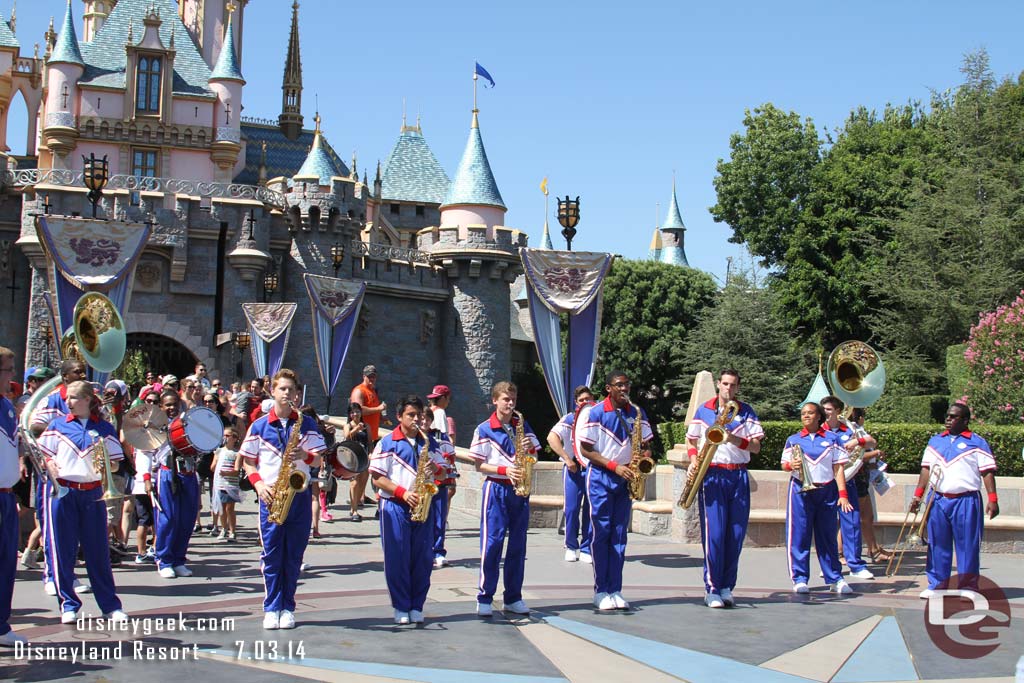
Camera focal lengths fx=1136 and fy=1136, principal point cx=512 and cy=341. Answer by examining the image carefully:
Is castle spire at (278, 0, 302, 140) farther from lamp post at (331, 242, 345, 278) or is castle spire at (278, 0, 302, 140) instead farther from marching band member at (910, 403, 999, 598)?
marching band member at (910, 403, 999, 598)

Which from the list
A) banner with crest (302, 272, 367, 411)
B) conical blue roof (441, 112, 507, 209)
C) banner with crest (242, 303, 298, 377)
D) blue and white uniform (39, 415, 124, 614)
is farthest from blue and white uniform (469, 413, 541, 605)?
conical blue roof (441, 112, 507, 209)

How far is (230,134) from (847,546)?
98.8 feet

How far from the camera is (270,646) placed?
23.5 feet

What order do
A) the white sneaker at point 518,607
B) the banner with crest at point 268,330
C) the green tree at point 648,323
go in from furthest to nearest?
1. the green tree at point 648,323
2. the banner with crest at point 268,330
3. the white sneaker at point 518,607

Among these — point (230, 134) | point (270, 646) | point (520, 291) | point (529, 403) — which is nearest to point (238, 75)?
point (230, 134)

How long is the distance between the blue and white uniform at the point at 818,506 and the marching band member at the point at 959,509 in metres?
0.77

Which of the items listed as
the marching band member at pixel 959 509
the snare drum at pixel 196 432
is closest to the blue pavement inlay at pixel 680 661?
the marching band member at pixel 959 509

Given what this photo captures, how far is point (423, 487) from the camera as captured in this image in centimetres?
808

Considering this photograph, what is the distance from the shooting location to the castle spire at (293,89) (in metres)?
52.5

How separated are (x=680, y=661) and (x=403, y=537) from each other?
2.15m

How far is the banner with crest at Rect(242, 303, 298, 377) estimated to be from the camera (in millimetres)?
27016

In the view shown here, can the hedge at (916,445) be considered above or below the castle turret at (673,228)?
below

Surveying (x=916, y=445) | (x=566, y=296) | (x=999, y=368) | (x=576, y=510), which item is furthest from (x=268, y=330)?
(x=576, y=510)

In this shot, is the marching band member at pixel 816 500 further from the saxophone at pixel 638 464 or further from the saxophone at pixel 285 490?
the saxophone at pixel 285 490
